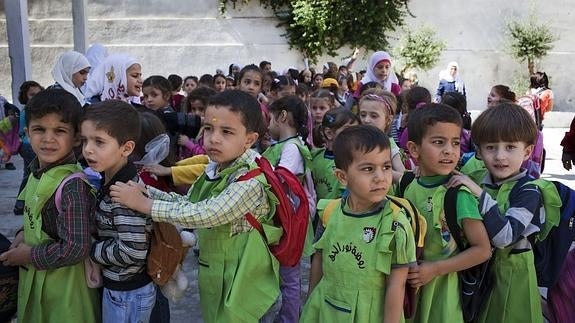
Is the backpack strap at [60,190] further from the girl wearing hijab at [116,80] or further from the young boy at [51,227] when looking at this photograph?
the girl wearing hijab at [116,80]

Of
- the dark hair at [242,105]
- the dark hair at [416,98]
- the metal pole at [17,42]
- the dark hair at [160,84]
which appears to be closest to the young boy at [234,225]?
the dark hair at [242,105]

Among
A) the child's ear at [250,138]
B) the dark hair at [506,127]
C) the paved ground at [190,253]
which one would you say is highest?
the dark hair at [506,127]

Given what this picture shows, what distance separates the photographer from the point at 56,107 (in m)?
2.37

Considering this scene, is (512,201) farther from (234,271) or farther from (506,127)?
(234,271)

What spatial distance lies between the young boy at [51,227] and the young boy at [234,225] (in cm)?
31

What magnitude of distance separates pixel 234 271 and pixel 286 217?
314 mm

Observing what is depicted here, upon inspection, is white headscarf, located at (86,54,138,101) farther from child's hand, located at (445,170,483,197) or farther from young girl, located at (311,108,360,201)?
child's hand, located at (445,170,483,197)

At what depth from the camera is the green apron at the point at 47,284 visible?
2322mm

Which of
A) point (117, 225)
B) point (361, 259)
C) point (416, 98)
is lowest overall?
point (361, 259)

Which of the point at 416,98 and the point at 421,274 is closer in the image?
the point at 421,274

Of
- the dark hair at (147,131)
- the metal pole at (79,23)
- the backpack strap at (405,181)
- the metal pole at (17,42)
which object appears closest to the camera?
the backpack strap at (405,181)

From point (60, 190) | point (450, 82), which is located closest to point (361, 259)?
point (60, 190)

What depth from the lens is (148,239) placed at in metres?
2.34

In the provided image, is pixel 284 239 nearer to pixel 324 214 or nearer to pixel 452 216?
pixel 324 214
